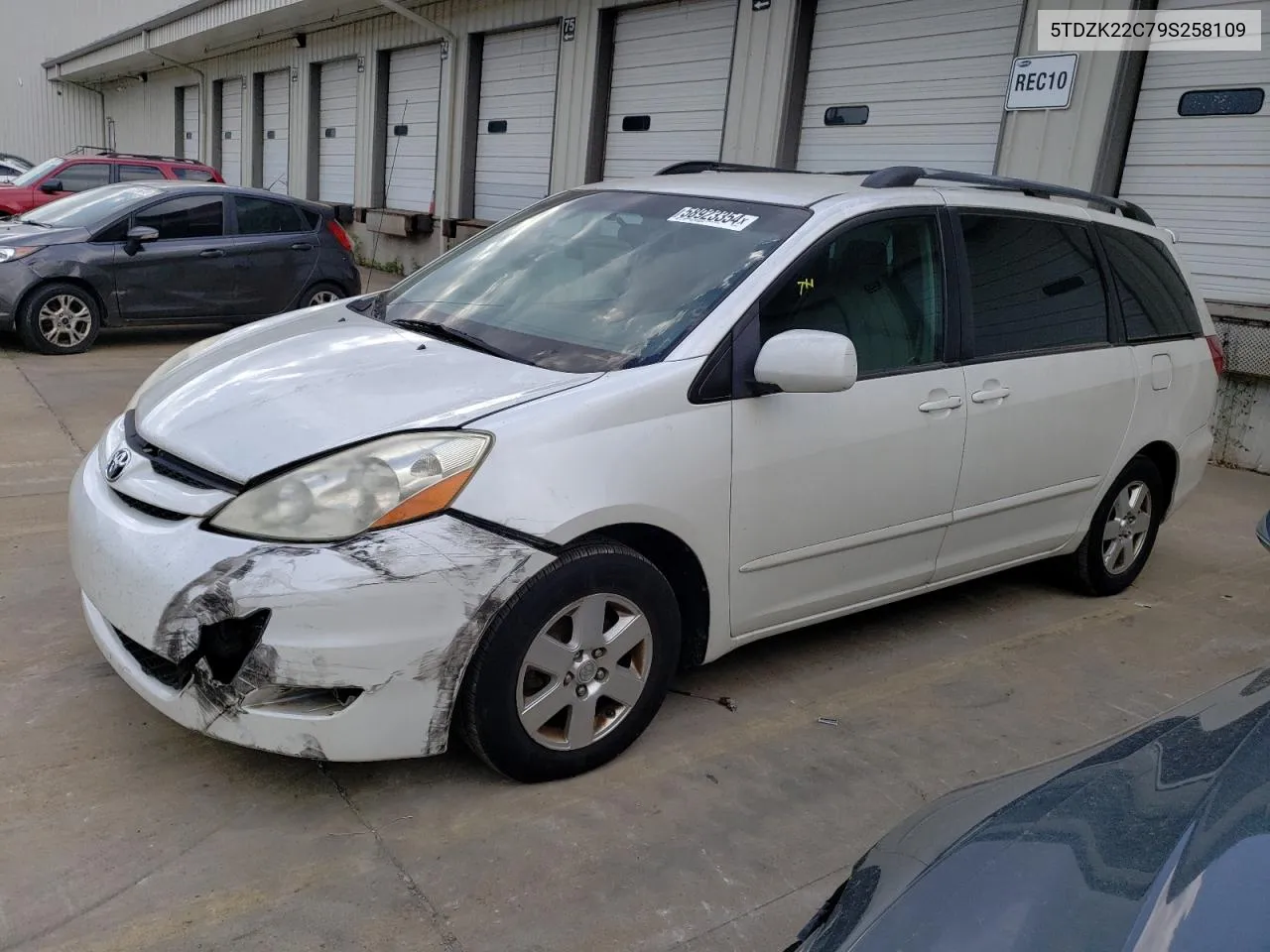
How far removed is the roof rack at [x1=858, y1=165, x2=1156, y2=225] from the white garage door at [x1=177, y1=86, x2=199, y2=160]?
24.4 meters

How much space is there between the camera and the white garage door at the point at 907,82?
8281 mm

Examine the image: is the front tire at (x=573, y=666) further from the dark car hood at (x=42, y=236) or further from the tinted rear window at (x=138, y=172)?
the tinted rear window at (x=138, y=172)

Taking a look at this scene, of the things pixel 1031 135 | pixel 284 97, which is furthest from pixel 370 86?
pixel 1031 135

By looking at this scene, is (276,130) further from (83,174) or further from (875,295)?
(875,295)

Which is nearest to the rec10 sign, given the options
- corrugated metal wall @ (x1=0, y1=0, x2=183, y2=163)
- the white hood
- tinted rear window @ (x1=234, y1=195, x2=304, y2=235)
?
the white hood

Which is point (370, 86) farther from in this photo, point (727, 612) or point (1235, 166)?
point (727, 612)

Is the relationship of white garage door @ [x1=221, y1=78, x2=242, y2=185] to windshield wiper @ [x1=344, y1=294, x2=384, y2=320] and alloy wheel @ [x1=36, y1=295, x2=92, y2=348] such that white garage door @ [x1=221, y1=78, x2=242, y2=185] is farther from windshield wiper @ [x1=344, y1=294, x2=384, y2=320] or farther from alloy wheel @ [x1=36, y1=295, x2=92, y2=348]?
windshield wiper @ [x1=344, y1=294, x2=384, y2=320]

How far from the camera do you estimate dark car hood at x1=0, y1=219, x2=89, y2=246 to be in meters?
8.43

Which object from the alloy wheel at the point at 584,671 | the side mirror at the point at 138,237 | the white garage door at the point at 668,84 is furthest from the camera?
the white garage door at the point at 668,84

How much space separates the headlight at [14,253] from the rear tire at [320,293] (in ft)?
7.66

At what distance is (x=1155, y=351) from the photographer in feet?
14.6

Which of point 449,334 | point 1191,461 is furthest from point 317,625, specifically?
point 1191,461

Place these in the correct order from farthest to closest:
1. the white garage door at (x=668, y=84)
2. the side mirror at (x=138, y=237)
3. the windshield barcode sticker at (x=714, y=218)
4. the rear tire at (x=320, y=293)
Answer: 1. the white garage door at (x=668, y=84)
2. the rear tire at (x=320, y=293)
3. the side mirror at (x=138, y=237)
4. the windshield barcode sticker at (x=714, y=218)

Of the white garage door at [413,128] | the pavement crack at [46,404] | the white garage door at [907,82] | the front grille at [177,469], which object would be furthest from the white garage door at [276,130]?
the front grille at [177,469]
